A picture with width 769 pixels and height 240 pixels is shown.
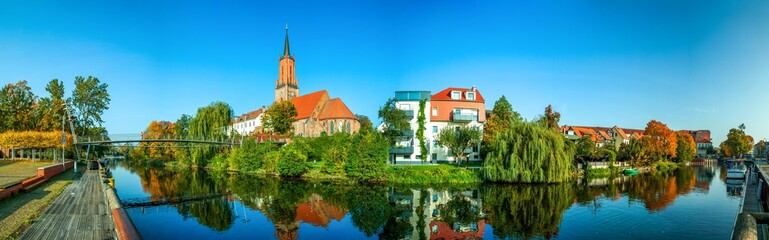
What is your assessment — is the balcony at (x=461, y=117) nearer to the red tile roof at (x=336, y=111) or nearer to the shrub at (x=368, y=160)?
the shrub at (x=368, y=160)

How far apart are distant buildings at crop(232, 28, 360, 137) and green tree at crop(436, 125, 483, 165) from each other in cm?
1251

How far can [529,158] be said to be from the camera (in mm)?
35188

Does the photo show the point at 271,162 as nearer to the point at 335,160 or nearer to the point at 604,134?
the point at 335,160

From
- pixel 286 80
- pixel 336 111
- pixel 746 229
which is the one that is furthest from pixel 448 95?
pixel 286 80

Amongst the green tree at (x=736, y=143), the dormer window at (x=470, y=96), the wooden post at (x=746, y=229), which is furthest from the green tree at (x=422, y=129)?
the green tree at (x=736, y=143)

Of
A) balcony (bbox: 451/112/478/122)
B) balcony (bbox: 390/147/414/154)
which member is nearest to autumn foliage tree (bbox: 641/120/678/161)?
balcony (bbox: 451/112/478/122)

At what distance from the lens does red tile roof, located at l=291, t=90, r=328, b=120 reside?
237 feet

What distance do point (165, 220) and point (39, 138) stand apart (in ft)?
94.1

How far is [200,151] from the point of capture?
54.9m

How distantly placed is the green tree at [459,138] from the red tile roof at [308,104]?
31.7 m

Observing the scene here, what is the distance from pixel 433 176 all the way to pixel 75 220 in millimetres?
27389

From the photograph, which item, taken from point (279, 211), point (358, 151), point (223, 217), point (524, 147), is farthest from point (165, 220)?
point (524, 147)

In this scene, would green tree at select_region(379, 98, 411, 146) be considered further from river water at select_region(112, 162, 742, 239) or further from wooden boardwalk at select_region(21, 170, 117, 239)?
wooden boardwalk at select_region(21, 170, 117, 239)

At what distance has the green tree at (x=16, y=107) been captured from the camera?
146 ft
